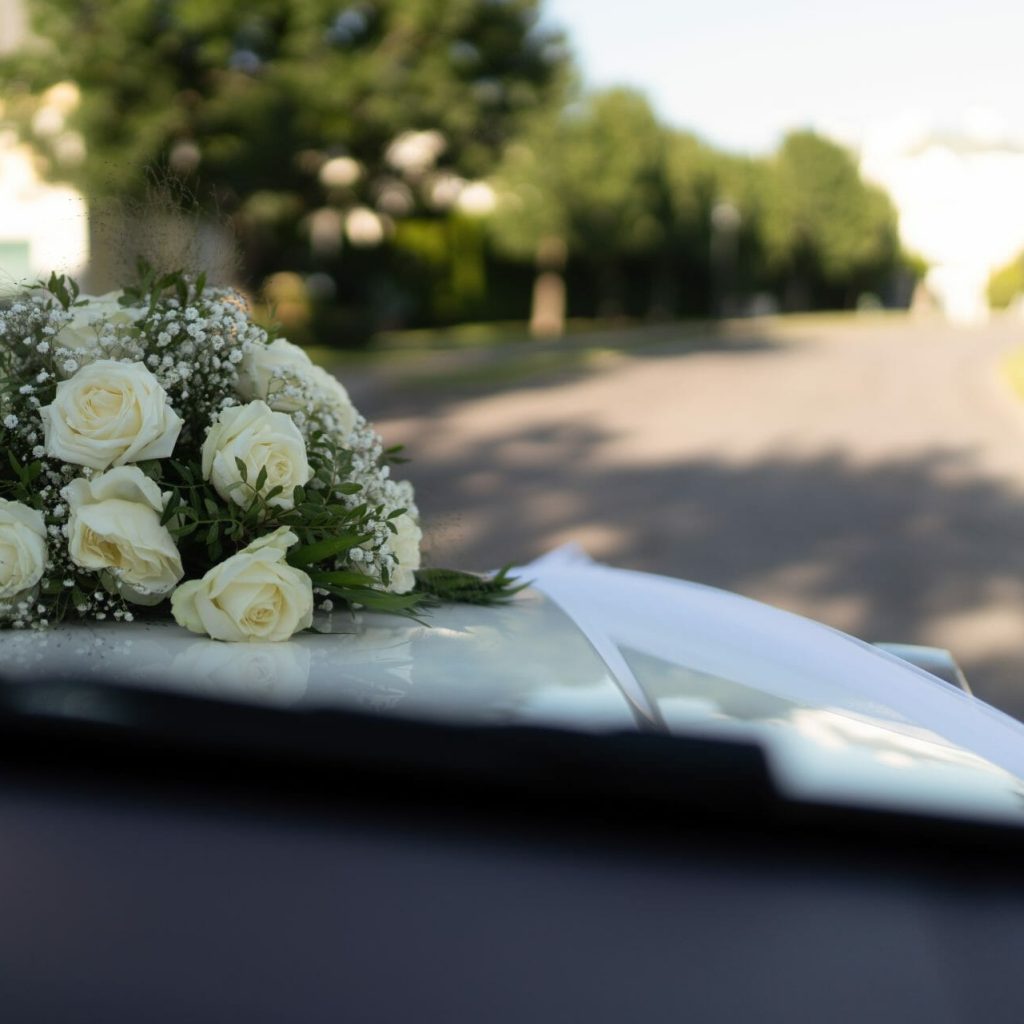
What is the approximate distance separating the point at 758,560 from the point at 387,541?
6.82 meters

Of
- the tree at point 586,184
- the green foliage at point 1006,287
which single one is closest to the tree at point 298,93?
the tree at point 586,184

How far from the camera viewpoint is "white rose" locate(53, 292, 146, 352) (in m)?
2.20

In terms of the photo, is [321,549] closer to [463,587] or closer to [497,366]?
[463,587]

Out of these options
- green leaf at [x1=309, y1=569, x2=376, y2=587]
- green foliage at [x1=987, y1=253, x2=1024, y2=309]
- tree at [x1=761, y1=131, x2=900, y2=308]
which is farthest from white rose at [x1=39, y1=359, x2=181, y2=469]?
green foliage at [x1=987, y1=253, x2=1024, y2=309]

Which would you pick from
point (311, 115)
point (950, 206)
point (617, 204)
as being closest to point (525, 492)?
point (311, 115)

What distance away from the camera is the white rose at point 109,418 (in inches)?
78.1

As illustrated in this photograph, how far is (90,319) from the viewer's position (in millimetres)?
2246

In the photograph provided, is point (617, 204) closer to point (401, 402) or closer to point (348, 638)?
point (401, 402)

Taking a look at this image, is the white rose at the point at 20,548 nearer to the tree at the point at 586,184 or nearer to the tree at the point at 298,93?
the tree at the point at 298,93

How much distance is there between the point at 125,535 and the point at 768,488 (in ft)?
35.2

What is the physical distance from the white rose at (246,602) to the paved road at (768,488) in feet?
2.64

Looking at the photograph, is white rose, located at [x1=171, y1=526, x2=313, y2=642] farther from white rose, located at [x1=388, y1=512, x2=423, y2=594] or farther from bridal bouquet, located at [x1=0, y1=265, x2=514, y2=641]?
white rose, located at [x1=388, y1=512, x2=423, y2=594]

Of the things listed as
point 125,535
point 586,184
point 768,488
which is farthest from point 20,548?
point 586,184

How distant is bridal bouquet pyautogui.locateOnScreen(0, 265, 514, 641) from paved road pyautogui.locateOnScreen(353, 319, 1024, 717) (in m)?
0.52
